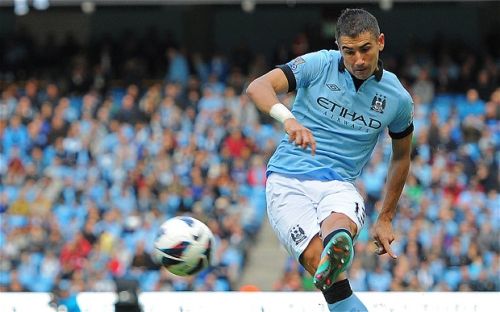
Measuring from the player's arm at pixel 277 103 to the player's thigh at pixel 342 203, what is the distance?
2.19 feet

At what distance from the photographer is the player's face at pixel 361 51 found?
22.8 ft

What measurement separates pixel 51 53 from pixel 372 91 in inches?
717

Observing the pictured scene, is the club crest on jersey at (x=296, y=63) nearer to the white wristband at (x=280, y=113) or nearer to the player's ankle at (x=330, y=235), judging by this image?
the white wristband at (x=280, y=113)

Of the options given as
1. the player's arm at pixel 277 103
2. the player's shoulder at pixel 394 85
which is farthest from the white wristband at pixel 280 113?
the player's shoulder at pixel 394 85

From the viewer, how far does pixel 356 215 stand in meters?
7.03

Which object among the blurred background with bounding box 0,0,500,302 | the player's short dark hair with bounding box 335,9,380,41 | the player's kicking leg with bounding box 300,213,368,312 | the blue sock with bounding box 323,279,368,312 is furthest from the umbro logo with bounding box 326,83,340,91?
the blurred background with bounding box 0,0,500,302

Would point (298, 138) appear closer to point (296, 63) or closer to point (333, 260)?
point (333, 260)

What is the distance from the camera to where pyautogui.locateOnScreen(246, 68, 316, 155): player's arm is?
247 inches

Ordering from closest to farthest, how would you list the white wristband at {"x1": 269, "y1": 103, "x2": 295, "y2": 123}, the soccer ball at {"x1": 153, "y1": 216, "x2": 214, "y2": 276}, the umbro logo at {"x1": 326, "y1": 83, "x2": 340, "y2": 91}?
the white wristband at {"x1": 269, "y1": 103, "x2": 295, "y2": 123}
the umbro logo at {"x1": 326, "y1": 83, "x2": 340, "y2": 91}
the soccer ball at {"x1": 153, "y1": 216, "x2": 214, "y2": 276}

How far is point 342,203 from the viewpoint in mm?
7062

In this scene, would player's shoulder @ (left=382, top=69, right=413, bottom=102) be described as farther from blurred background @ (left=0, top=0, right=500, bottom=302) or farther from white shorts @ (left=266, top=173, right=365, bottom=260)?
blurred background @ (left=0, top=0, right=500, bottom=302)

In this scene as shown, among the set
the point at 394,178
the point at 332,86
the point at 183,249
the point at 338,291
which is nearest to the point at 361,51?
the point at 332,86

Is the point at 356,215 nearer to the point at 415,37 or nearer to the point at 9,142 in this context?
the point at 9,142

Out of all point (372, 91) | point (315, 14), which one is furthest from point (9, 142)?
point (372, 91)
